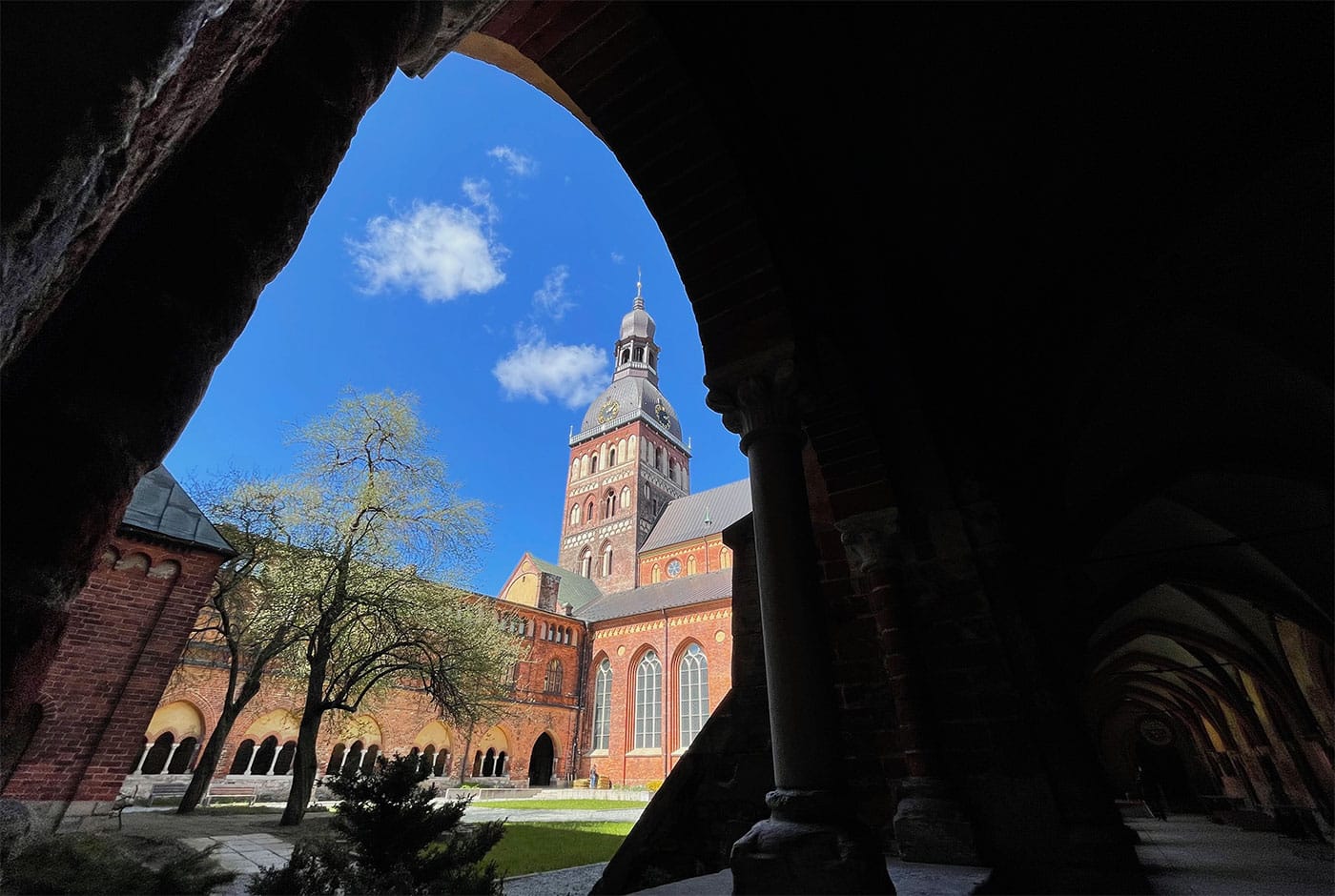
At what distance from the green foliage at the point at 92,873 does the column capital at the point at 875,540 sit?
15.9ft

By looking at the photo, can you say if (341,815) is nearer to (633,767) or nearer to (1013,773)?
(1013,773)

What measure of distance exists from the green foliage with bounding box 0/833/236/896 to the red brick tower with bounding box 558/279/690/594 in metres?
33.0

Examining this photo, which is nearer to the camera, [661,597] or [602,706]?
[602,706]

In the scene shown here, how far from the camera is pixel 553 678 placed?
30734 millimetres

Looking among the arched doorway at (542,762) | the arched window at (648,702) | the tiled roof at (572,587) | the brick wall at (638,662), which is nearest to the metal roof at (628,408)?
the tiled roof at (572,587)

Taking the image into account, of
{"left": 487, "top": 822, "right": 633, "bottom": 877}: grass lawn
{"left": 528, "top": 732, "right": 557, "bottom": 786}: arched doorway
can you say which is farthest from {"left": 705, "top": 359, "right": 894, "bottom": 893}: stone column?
{"left": 528, "top": 732, "right": 557, "bottom": 786}: arched doorway

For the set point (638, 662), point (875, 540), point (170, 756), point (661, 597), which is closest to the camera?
point (875, 540)

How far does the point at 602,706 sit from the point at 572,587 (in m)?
9.07

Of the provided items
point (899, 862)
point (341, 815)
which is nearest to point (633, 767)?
point (341, 815)

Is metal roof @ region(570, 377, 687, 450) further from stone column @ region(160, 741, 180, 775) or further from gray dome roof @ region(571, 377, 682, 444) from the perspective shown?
stone column @ region(160, 741, 180, 775)

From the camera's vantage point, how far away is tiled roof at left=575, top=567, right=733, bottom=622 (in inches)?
1101

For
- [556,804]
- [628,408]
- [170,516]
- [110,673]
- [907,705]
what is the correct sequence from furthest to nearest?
[628,408] → [556,804] → [170,516] → [110,673] → [907,705]

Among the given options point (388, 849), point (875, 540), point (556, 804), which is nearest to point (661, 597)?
point (556, 804)

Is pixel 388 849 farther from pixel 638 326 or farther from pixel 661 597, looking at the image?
pixel 638 326
